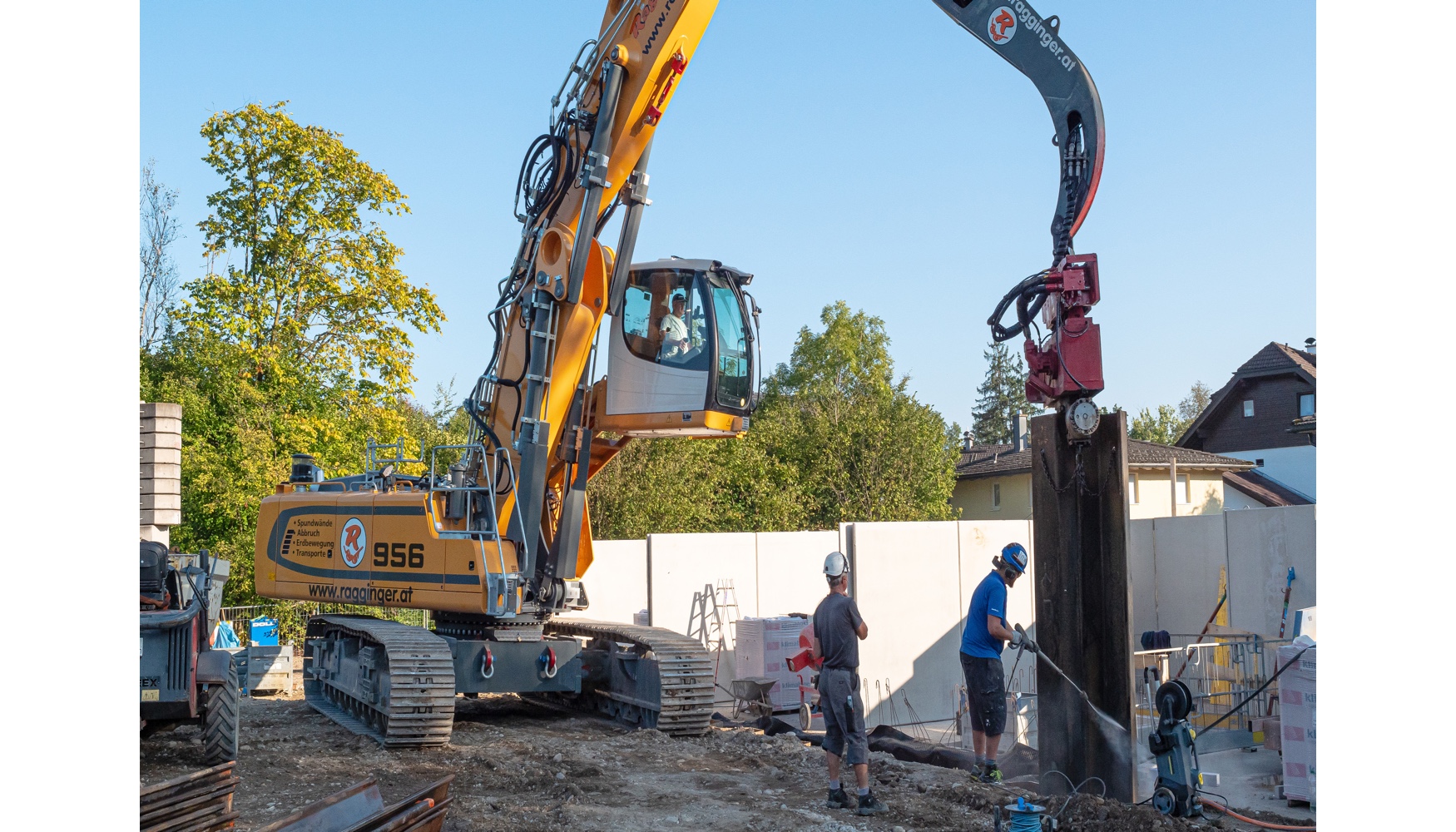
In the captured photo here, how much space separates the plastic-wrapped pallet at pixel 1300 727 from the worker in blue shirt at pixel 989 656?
74.3 inches

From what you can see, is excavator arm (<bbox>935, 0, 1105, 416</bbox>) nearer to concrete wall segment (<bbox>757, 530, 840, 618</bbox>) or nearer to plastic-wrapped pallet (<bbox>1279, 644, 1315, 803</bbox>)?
plastic-wrapped pallet (<bbox>1279, 644, 1315, 803</bbox>)

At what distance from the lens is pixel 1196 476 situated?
113 ft

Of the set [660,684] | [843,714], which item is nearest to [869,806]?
[843,714]

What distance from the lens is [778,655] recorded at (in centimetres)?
1364

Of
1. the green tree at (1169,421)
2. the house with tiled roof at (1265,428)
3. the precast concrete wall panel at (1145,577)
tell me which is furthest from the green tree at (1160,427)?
the precast concrete wall panel at (1145,577)

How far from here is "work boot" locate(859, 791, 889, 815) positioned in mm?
6504

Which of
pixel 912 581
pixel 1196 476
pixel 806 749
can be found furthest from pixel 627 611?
pixel 1196 476

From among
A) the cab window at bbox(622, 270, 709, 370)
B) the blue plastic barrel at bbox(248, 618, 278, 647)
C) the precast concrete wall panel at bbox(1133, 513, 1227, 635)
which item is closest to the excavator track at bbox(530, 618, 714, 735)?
the cab window at bbox(622, 270, 709, 370)

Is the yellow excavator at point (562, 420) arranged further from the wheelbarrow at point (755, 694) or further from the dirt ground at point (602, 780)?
the wheelbarrow at point (755, 694)

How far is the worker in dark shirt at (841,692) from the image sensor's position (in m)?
6.60

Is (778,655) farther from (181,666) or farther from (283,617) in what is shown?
(283,617)

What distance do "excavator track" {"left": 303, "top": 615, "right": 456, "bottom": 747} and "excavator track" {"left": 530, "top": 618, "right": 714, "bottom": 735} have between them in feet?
4.69
